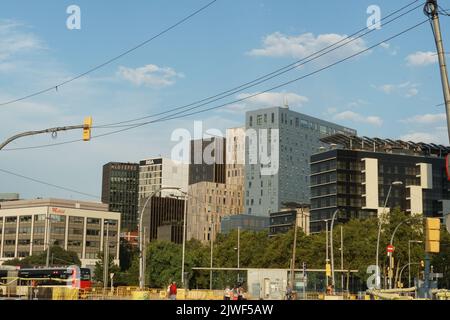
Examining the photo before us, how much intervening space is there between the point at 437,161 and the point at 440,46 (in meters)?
146

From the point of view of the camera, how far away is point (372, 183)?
15162 cm

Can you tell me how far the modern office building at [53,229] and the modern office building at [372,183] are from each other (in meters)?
53.4

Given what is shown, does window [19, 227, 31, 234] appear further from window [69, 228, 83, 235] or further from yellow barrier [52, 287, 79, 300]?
yellow barrier [52, 287, 79, 300]

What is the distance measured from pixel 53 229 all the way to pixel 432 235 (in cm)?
14655

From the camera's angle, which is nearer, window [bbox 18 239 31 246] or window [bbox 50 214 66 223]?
window [bbox 50 214 66 223]

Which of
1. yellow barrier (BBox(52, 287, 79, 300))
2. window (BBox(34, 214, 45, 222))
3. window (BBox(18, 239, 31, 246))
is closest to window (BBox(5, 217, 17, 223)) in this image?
window (BBox(18, 239, 31, 246))

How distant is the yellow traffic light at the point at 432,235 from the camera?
55.2 feet

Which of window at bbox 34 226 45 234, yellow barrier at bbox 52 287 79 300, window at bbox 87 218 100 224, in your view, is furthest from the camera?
window at bbox 87 218 100 224

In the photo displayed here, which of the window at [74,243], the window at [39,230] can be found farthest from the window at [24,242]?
the window at [74,243]

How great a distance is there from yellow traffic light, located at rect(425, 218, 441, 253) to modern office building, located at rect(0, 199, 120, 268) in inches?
5593

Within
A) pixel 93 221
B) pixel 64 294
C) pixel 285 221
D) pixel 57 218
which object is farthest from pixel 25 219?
pixel 64 294

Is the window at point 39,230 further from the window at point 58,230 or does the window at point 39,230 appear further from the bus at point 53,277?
the bus at point 53,277

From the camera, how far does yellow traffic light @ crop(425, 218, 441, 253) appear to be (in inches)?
662
